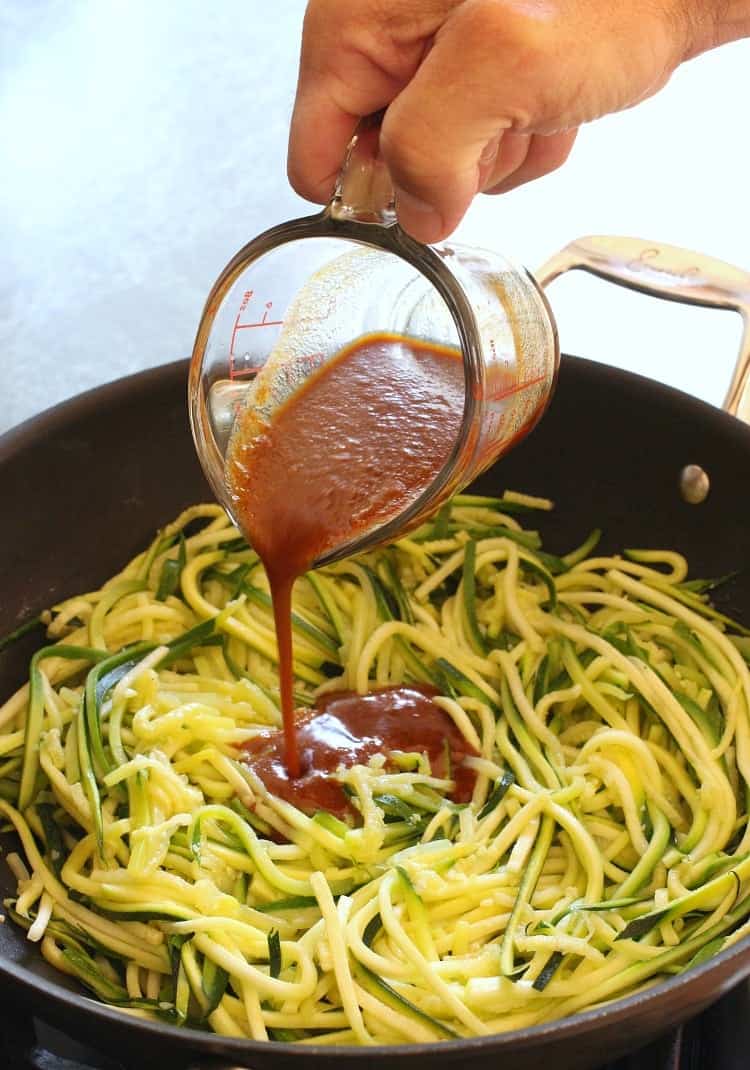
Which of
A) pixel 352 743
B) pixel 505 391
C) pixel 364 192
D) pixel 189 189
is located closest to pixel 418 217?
pixel 364 192

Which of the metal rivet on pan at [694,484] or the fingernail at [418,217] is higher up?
the fingernail at [418,217]

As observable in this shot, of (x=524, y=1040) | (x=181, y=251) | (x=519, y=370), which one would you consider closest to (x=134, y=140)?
(x=181, y=251)

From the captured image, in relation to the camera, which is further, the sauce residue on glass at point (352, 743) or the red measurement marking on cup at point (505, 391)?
the sauce residue on glass at point (352, 743)

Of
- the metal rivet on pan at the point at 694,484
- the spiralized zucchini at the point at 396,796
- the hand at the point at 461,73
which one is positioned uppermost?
the hand at the point at 461,73

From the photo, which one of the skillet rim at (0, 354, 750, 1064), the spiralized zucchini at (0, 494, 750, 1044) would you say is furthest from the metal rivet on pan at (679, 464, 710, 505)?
the skillet rim at (0, 354, 750, 1064)

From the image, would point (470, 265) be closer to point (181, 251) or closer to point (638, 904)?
point (638, 904)

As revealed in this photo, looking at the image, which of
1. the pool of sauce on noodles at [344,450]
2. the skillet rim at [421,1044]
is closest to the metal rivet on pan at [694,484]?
the pool of sauce on noodles at [344,450]

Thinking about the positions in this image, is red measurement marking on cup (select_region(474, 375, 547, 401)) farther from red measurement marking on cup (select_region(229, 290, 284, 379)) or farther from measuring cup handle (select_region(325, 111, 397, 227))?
red measurement marking on cup (select_region(229, 290, 284, 379))

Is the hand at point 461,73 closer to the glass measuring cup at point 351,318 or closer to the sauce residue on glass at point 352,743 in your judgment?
the glass measuring cup at point 351,318
